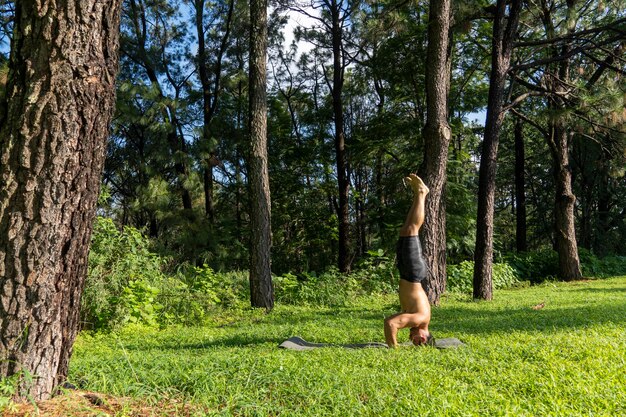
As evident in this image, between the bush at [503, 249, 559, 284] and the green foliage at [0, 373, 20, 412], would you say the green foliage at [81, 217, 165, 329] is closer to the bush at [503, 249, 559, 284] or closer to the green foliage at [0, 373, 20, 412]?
the green foliage at [0, 373, 20, 412]

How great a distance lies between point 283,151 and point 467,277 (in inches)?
437

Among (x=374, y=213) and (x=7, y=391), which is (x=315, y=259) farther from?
(x=7, y=391)

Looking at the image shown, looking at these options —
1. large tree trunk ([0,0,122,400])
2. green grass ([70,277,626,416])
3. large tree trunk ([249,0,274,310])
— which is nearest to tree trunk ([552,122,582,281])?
green grass ([70,277,626,416])

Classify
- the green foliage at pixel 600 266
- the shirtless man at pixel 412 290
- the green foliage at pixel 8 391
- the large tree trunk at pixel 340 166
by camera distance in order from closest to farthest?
the green foliage at pixel 8 391
the shirtless man at pixel 412 290
the large tree trunk at pixel 340 166
the green foliage at pixel 600 266

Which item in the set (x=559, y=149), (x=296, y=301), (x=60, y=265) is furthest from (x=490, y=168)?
(x=60, y=265)

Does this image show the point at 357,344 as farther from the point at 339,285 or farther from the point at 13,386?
the point at 339,285

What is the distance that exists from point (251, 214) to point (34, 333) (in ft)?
22.8

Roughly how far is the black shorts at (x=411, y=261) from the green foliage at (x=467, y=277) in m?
7.98

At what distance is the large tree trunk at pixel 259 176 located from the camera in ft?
31.1

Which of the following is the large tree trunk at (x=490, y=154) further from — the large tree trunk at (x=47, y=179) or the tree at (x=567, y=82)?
the large tree trunk at (x=47, y=179)

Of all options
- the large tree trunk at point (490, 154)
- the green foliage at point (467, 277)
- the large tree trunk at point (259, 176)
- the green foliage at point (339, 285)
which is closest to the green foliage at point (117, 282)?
the large tree trunk at point (259, 176)

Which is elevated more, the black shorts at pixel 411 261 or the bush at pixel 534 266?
the black shorts at pixel 411 261

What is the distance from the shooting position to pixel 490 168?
10.9 meters

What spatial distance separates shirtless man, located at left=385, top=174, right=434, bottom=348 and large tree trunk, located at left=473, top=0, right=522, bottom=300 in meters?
5.87
